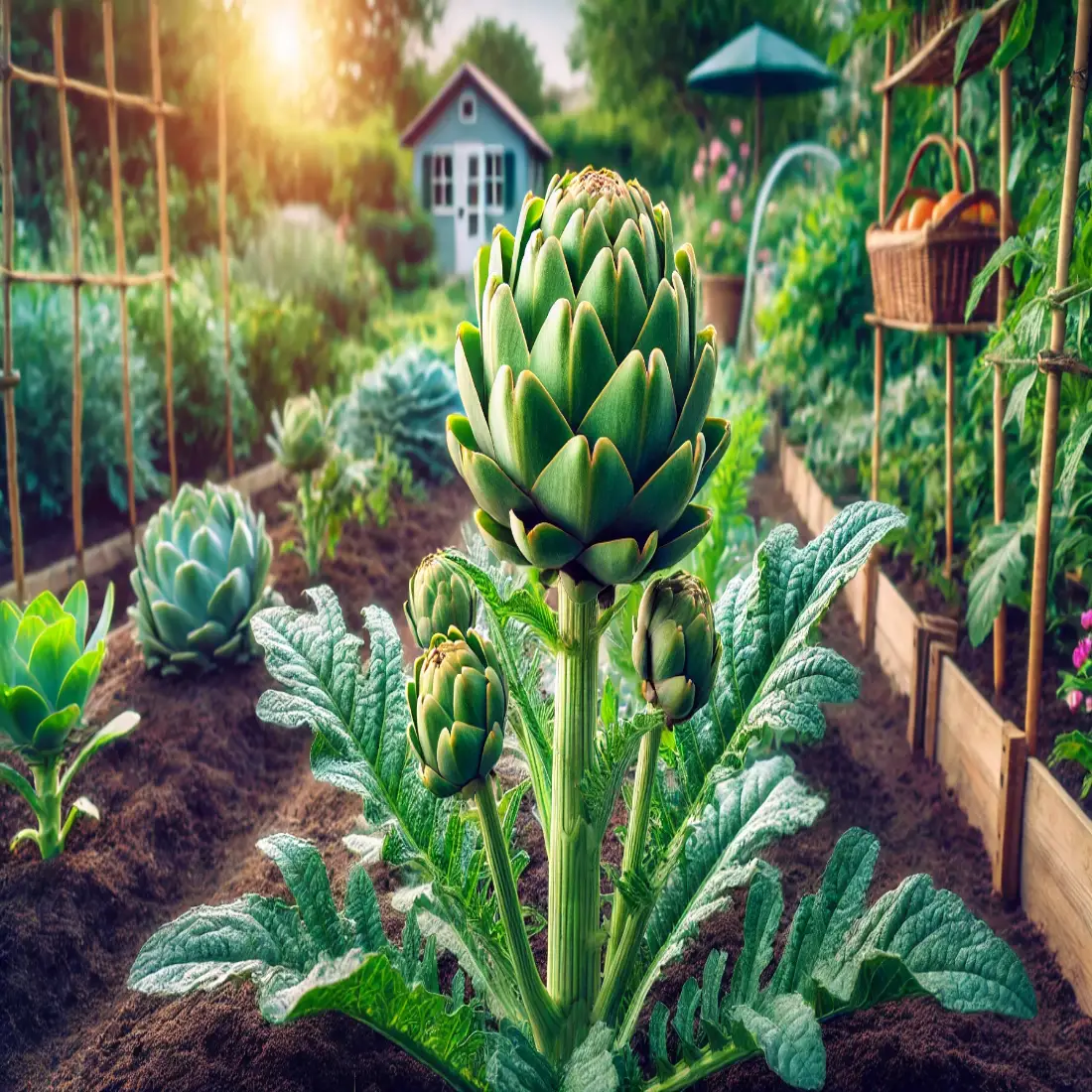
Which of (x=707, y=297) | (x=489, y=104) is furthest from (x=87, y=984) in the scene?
(x=489, y=104)

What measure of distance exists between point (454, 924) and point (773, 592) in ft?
1.28

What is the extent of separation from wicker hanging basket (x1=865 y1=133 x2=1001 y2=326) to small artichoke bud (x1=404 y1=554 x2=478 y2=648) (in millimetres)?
1588

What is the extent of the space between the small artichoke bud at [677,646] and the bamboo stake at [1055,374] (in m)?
0.90

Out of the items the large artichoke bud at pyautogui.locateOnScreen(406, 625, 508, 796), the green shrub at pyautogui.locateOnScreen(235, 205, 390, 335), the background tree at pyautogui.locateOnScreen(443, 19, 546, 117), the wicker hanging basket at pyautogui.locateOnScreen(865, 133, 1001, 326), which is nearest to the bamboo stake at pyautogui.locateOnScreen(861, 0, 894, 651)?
the wicker hanging basket at pyautogui.locateOnScreen(865, 133, 1001, 326)

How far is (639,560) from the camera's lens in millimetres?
720

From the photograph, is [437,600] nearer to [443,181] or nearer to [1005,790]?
[1005,790]

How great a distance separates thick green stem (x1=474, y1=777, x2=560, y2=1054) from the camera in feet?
2.77

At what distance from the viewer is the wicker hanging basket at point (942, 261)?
2.12 meters

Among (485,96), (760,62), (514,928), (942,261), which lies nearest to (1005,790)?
(514,928)

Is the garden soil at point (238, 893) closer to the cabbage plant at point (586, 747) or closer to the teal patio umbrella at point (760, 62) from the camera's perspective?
the cabbage plant at point (586, 747)

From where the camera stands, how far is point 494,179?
520 inches

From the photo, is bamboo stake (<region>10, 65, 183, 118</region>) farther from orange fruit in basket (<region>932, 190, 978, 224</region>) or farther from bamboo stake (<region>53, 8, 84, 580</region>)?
orange fruit in basket (<region>932, 190, 978, 224</region>)

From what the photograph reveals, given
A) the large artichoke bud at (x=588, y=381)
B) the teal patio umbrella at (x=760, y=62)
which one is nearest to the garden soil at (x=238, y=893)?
the large artichoke bud at (x=588, y=381)

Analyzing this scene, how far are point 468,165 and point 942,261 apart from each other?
11.9 metres
